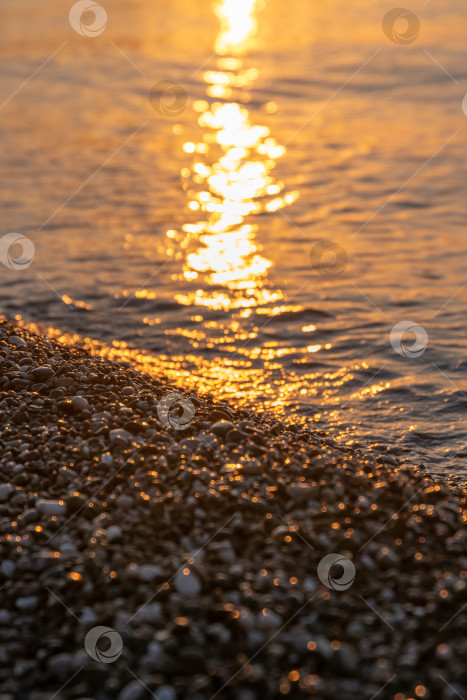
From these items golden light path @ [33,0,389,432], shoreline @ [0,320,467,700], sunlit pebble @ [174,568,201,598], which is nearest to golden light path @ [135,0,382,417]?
golden light path @ [33,0,389,432]

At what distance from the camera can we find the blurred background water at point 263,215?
991cm

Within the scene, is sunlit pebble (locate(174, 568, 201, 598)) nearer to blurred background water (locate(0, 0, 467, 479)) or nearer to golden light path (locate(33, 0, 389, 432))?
blurred background water (locate(0, 0, 467, 479))

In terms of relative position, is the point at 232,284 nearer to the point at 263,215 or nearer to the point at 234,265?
the point at 234,265

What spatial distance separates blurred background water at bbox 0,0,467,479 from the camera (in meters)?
9.91

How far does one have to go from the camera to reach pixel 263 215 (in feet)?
47.8

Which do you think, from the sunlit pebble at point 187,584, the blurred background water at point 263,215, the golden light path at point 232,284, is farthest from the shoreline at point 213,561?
the golden light path at point 232,284

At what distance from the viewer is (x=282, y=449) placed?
7.38 m

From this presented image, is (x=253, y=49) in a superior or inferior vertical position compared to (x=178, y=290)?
superior

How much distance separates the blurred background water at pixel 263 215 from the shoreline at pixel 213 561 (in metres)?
1.70

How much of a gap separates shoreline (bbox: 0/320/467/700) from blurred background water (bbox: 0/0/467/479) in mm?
1704

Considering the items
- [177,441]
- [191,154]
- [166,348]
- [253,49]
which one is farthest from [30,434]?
[253,49]

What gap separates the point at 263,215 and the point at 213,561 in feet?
31.5

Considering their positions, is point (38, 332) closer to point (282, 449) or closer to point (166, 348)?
point (166, 348)

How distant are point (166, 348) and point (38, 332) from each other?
1.69m
